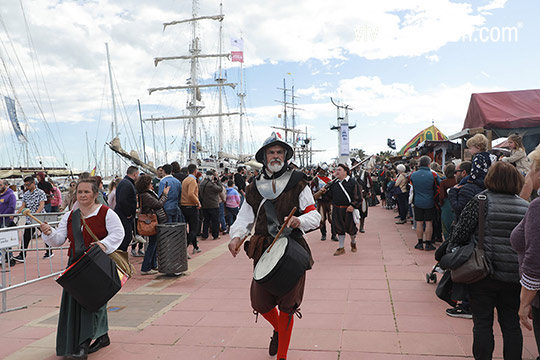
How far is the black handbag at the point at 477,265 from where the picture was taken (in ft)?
9.46

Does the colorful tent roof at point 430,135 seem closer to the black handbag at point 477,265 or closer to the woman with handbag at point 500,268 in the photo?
the woman with handbag at point 500,268

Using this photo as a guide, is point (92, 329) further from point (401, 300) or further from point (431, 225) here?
point (431, 225)

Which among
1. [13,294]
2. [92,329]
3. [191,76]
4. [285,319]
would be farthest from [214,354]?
[191,76]

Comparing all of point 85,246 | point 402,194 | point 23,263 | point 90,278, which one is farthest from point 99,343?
point 402,194

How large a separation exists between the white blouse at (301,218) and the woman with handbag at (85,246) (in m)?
1.21

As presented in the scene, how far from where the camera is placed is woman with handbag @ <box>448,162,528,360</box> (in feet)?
9.51

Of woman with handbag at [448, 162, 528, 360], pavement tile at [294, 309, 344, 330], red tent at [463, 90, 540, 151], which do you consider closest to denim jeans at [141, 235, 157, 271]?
pavement tile at [294, 309, 344, 330]

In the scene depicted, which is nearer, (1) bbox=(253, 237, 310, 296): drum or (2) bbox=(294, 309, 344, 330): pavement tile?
(1) bbox=(253, 237, 310, 296): drum

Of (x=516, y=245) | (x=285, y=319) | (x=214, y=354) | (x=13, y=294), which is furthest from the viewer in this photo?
(x=13, y=294)

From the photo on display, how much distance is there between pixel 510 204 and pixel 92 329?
3716 mm

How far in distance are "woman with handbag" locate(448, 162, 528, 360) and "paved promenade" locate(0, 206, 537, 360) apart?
62 centimetres

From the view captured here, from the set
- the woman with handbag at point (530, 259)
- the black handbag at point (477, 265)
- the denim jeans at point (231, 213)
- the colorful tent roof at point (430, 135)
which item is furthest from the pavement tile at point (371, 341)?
the colorful tent roof at point (430, 135)

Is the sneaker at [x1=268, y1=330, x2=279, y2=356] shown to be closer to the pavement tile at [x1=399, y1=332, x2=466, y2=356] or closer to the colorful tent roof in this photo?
the pavement tile at [x1=399, y1=332, x2=466, y2=356]

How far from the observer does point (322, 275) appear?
256 inches
